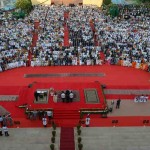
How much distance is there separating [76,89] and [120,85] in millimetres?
4884

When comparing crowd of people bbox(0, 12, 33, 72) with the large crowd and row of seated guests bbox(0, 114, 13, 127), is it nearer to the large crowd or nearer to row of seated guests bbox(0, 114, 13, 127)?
the large crowd

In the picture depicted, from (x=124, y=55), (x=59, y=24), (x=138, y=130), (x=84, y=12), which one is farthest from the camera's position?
(x=84, y=12)

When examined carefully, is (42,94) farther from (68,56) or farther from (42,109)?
(68,56)

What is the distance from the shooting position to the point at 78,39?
149ft

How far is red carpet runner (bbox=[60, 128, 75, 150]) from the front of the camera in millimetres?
24844

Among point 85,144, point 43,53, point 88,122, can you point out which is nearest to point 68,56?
point 43,53

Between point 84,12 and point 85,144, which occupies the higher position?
point 84,12

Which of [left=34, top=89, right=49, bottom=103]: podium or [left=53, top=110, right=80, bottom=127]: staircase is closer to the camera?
[left=53, top=110, right=80, bottom=127]: staircase

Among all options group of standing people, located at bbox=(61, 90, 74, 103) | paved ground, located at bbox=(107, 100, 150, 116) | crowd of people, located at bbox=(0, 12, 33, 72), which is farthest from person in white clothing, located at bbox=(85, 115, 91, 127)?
crowd of people, located at bbox=(0, 12, 33, 72)

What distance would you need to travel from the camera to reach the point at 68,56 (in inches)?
1607

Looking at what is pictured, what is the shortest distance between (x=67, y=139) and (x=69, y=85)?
904 cm

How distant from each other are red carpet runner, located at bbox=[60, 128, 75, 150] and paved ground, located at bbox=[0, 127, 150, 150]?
1.04 feet

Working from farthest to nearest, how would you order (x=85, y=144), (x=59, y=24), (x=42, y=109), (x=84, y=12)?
(x=84, y=12) < (x=59, y=24) < (x=42, y=109) < (x=85, y=144)

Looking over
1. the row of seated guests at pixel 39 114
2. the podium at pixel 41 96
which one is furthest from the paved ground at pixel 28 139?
the podium at pixel 41 96
